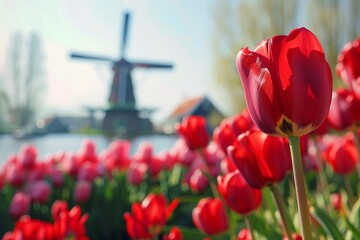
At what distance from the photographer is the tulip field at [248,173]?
36 cm

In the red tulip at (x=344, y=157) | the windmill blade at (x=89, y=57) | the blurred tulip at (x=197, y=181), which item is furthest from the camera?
the windmill blade at (x=89, y=57)

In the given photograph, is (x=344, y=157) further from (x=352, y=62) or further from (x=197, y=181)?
(x=197, y=181)

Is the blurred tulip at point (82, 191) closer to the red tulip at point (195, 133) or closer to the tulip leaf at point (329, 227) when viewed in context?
the red tulip at point (195, 133)

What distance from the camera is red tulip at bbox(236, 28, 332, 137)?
0.36 meters

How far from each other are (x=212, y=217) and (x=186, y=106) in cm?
1808

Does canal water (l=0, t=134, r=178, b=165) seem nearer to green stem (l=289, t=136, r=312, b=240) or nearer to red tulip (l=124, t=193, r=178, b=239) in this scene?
red tulip (l=124, t=193, r=178, b=239)

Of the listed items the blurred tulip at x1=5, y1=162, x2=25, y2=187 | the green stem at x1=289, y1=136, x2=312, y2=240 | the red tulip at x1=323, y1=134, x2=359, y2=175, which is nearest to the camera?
the green stem at x1=289, y1=136, x2=312, y2=240

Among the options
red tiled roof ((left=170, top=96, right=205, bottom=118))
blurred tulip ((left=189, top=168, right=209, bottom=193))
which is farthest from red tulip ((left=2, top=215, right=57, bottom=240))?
red tiled roof ((left=170, top=96, right=205, bottom=118))

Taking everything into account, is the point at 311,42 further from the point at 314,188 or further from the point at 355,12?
the point at 355,12

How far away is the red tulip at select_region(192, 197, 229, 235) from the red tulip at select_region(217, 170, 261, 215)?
138 millimetres

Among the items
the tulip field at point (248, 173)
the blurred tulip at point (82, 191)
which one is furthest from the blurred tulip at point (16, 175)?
A: the blurred tulip at point (82, 191)

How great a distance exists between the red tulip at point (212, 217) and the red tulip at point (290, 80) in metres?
0.38

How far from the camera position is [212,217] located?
728mm

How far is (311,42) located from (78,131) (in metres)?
22.4
